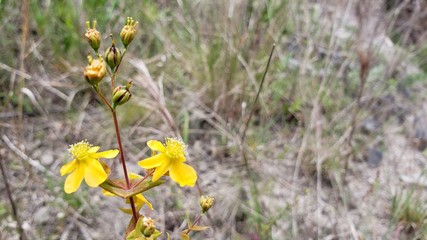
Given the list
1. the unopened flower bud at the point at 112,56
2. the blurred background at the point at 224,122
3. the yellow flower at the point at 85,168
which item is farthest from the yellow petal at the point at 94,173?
the blurred background at the point at 224,122

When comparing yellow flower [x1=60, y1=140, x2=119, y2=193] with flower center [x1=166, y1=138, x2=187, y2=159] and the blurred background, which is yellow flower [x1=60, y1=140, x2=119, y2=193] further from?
the blurred background

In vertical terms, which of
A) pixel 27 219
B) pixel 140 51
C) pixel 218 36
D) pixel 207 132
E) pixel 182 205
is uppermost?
pixel 218 36

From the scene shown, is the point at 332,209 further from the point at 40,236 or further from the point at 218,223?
the point at 40,236

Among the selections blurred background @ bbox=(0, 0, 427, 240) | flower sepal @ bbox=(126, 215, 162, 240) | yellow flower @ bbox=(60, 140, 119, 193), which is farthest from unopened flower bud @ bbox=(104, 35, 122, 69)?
blurred background @ bbox=(0, 0, 427, 240)

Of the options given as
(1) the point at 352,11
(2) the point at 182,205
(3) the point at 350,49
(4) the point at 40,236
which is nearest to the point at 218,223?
(2) the point at 182,205

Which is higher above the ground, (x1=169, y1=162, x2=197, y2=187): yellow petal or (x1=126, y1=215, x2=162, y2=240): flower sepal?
(x1=169, y1=162, x2=197, y2=187): yellow petal
